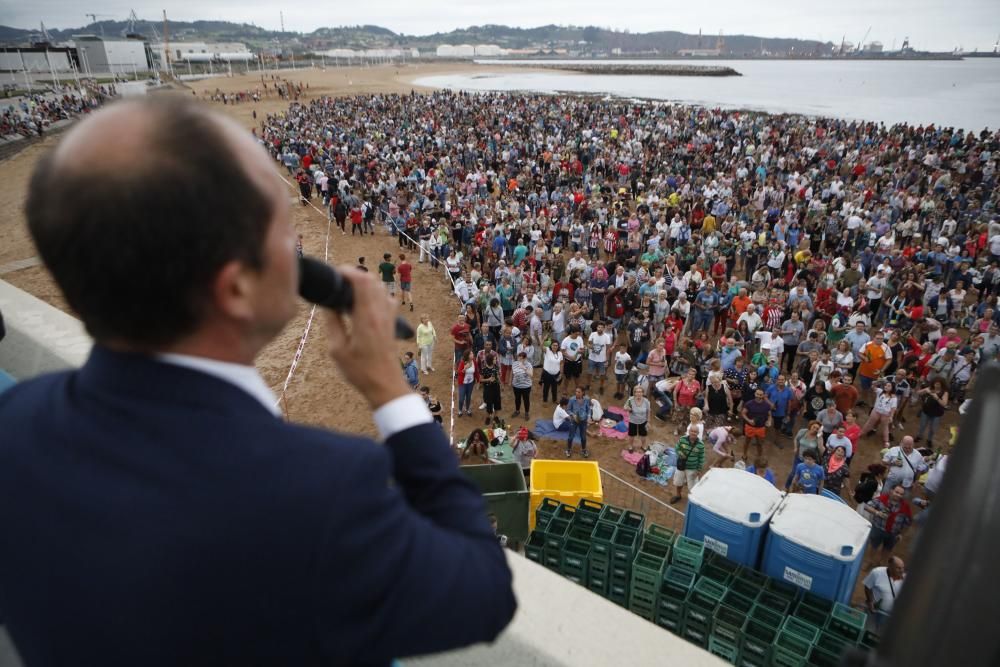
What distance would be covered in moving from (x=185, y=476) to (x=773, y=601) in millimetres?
7144

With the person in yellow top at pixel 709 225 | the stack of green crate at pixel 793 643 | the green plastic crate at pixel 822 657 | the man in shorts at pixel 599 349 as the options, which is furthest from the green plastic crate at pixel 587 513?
the person in yellow top at pixel 709 225

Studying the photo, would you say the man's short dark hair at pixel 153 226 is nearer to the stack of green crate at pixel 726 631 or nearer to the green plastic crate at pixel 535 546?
the stack of green crate at pixel 726 631

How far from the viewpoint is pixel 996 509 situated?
0.72m

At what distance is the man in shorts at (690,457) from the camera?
30.1 feet

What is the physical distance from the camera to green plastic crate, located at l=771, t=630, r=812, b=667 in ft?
18.3

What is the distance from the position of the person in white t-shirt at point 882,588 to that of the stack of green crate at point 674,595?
6.32 ft


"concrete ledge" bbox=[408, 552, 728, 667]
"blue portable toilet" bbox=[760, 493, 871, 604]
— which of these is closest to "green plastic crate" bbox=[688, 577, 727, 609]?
"blue portable toilet" bbox=[760, 493, 871, 604]

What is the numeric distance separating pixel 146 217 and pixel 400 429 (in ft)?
1.74

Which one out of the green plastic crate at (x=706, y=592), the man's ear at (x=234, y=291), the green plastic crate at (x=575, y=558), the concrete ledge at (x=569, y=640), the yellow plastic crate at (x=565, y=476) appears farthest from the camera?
the yellow plastic crate at (x=565, y=476)

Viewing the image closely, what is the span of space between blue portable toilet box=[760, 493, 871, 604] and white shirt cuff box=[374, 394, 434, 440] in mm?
6756

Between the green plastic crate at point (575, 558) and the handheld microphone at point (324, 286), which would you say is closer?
the handheld microphone at point (324, 286)

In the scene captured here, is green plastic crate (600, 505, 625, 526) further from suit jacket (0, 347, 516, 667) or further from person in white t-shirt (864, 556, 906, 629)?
suit jacket (0, 347, 516, 667)

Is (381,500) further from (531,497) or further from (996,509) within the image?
(531,497)

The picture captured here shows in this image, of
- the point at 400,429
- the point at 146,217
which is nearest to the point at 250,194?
the point at 146,217
